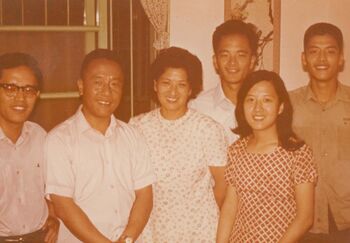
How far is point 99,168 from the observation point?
7.59ft

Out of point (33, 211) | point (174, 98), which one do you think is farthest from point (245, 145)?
point (33, 211)

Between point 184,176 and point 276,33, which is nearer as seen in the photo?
point 184,176

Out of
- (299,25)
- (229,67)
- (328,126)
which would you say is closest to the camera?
(229,67)

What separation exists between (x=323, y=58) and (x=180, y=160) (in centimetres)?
98

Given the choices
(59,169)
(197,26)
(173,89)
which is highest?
(197,26)

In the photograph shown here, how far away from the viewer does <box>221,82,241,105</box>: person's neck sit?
2740 millimetres

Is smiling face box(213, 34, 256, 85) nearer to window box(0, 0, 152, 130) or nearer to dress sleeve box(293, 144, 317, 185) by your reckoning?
dress sleeve box(293, 144, 317, 185)

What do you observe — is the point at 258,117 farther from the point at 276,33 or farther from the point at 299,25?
the point at 299,25

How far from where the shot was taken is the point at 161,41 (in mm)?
3611

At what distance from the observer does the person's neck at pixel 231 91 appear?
2740 millimetres

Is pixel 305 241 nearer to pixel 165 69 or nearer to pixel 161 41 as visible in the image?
pixel 165 69

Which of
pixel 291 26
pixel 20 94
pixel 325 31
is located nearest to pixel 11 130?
pixel 20 94

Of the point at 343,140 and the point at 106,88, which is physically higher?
the point at 106,88

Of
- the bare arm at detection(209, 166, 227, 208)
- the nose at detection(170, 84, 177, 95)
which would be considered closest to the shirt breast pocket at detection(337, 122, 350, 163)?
the bare arm at detection(209, 166, 227, 208)
